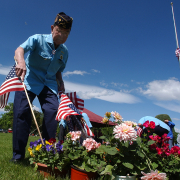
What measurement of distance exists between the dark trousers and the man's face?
771 mm

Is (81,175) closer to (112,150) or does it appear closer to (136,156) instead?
(112,150)

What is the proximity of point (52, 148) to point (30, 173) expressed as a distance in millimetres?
351

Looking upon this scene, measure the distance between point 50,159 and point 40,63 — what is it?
1442 mm

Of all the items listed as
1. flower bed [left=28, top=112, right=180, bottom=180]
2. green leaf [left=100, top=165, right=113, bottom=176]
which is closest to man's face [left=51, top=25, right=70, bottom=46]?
flower bed [left=28, top=112, right=180, bottom=180]

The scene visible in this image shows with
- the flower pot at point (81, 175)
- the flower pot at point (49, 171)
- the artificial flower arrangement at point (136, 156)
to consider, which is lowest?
the flower pot at point (49, 171)

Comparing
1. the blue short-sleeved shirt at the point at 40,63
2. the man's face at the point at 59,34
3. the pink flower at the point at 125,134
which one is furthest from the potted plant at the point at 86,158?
the man's face at the point at 59,34

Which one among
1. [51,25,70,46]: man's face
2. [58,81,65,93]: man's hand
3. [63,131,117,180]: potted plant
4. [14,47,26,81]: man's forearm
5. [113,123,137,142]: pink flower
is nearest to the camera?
[113,123,137,142]: pink flower

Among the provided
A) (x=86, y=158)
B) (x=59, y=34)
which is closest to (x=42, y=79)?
(x=59, y=34)

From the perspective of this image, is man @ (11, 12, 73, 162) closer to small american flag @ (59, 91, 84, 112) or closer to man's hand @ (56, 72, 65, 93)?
man's hand @ (56, 72, 65, 93)

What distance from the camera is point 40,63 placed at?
262cm

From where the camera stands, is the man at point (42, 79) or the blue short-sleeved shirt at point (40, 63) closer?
the man at point (42, 79)

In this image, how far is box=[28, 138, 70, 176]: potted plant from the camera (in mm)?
1884

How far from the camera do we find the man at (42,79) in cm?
236

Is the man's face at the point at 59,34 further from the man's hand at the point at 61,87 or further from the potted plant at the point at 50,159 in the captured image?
the potted plant at the point at 50,159
